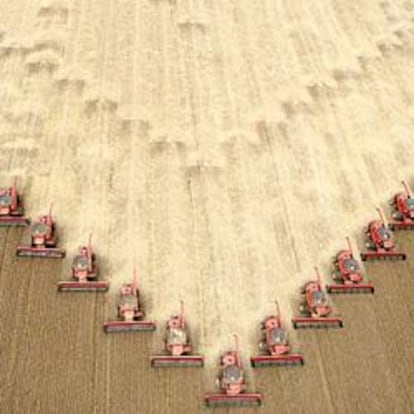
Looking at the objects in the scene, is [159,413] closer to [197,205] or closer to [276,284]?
[276,284]

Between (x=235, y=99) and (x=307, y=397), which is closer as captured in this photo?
(x=307, y=397)

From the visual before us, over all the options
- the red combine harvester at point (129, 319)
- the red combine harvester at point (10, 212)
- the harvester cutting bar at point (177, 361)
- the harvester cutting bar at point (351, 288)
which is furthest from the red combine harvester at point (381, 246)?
the red combine harvester at point (10, 212)

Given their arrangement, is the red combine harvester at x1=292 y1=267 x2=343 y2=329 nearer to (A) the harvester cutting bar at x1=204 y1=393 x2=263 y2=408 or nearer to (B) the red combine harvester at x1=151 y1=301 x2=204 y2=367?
(A) the harvester cutting bar at x1=204 y1=393 x2=263 y2=408

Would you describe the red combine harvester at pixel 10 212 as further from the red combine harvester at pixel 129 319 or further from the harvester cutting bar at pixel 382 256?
the harvester cutting bar at pixel 382 256

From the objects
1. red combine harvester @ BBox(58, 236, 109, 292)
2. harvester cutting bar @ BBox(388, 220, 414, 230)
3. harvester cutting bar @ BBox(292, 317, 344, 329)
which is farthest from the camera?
harvester cutting bar @ BBox(388, 220, 414, 230)

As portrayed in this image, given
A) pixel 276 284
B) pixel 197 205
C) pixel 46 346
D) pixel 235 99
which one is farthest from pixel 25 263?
pixel 235 99

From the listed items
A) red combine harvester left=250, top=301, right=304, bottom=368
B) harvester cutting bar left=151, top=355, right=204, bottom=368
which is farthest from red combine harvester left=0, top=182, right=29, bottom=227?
red combine harvester left=250, top=301, right=304, bottom=368

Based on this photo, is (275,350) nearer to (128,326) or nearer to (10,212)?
(128,326)
